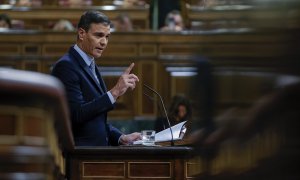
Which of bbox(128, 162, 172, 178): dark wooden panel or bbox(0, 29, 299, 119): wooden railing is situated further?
bbox(0, 29, 299, 119): wooden railing

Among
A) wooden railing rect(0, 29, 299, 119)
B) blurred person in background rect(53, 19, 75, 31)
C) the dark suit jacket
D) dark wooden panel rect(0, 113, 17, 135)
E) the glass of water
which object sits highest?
dark wooden panel rect(0, 113, 17, 135)

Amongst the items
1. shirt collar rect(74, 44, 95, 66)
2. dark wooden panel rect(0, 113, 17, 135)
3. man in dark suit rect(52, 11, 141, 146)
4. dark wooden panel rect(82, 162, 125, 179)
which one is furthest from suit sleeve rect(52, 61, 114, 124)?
dark wooden panel rect(0, 113, 17, 135)

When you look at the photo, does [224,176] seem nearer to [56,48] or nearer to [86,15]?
[86,15]

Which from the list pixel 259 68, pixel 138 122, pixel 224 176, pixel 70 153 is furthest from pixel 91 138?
pixel 138 122

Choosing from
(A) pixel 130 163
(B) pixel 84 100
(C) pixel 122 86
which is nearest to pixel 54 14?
(B) pixel 84 100

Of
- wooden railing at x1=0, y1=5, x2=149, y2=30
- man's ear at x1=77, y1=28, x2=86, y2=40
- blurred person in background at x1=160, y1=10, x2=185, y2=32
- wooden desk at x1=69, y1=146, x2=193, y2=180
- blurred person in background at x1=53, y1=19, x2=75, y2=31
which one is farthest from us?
wooden railing at x1=0, y1=5, x2=149, y2=30

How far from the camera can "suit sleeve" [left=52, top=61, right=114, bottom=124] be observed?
510 centimetres

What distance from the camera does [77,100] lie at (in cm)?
515

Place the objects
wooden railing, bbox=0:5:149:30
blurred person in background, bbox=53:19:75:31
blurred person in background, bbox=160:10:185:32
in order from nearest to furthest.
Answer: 1. blurred person in background, bbox=160:10:185:32
2. blurred person in background, bbox=53:19:75:31
3. wooden railing, bbox=0:5:149:30

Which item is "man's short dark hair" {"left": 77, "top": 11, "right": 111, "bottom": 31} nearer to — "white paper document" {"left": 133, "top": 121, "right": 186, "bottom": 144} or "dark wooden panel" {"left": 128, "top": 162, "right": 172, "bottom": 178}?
"white paper document" {"left": 133, "top": 121, "right": 186, "bottom": 144}

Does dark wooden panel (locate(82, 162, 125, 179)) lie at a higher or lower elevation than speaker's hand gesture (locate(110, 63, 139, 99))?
lower

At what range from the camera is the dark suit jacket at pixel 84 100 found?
511 cm

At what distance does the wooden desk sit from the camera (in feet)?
16.6

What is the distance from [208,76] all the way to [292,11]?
85 cm
